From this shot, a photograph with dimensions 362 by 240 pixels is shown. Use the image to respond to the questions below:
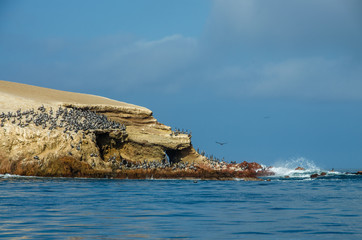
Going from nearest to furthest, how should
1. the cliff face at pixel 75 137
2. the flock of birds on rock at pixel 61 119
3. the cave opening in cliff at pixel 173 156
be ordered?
1. the cliff face at pixel 75 137
2. the flock of birds on rock at pixel 61 119
3. the cave opening in cliff at pixel 173 156

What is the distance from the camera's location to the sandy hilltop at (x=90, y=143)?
6019cm

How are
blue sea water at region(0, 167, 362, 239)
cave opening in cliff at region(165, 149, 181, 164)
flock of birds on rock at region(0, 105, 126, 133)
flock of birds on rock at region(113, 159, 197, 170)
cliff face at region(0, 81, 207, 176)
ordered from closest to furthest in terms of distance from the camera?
blue sea water at region(0, 167, 362, 239)
cliff face at region(0, 81, 207, 176)
flock of birds on rock at region(0, 105, 126, 133)
flock of birds on rock at region(113, 159, 197, 170)
cave opening in cliff at region(165, 149, 181, 164)

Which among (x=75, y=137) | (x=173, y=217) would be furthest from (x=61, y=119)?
(x=173, y=217)

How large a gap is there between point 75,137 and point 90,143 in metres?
2.11

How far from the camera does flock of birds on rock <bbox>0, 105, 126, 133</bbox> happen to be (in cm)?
6431

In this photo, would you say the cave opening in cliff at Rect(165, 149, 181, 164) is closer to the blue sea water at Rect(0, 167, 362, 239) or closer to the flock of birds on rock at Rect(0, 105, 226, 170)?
the flock of birds on rock at Rect(0, 105, 226, 170)

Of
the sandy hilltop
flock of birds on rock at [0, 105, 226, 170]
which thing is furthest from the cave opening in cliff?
flock of birds on rock at [0, 105, 226, 170]

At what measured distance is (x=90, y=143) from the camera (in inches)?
2496

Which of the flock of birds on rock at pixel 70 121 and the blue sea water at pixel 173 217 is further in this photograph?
the flock of birds on rock at pixel 70 121

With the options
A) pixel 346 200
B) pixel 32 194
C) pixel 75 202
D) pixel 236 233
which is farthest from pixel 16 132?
pixel 236 233

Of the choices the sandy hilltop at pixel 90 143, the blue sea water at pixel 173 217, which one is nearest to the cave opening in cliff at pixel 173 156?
the sandy hilltop at pixel 90 143

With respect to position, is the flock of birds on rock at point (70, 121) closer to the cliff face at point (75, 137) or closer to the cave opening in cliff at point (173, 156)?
the cliff face at point (75, 137)

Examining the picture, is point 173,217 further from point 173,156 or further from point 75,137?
point 173,156

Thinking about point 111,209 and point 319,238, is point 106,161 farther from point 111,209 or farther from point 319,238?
point 319,238
